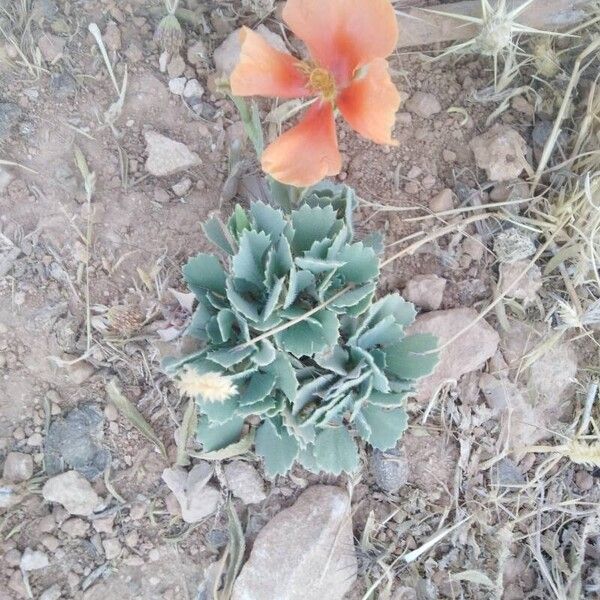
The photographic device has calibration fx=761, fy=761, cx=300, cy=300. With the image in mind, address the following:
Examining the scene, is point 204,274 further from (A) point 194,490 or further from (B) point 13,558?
(B) point 13,558

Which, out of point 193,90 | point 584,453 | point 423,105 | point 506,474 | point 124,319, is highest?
point 193,90

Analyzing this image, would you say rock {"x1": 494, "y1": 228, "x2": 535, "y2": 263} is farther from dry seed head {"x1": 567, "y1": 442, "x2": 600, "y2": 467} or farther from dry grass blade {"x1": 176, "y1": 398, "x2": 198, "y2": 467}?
dry grass blade {"x1": 176, "y1": 398, "x2": 198, "y2": 467}

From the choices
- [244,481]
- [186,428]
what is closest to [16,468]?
[186,428]

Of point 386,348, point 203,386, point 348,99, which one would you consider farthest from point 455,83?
point 203,386

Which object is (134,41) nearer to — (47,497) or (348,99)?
(348,99)

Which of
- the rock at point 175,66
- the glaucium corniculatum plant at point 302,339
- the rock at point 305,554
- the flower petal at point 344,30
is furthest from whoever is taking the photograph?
the rock at point 175,66

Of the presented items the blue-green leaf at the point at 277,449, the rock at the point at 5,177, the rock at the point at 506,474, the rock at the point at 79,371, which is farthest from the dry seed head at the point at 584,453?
the rock at the point at 5,177

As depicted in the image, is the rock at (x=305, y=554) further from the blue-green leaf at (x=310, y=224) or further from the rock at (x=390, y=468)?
the blue-green leaf at (x=310, y=224)

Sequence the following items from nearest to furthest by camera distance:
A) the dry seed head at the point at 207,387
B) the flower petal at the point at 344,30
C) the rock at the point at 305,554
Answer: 1. the dry seed head at the point at 207,387
2. the flower petal at the point at 344,30
3. the rock at the point at 305,554
